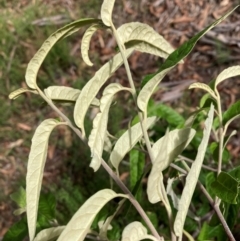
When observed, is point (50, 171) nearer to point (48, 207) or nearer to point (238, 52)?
point (238, 52)

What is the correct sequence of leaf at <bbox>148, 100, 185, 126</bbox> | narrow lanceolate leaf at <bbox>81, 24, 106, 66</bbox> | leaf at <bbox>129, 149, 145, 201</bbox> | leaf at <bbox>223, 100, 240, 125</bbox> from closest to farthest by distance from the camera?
narrow lanceolate leaf at <bbox>81, 24, 106, 66</bbox> → leaf at <bbox>223, 100, 240, 125</bbox> → leaf at <bbox>129, 149, 145, 201</bbox> → leaf at <bbox>148, 100, 185, 126</bbox>

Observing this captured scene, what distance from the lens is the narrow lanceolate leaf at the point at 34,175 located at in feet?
2.22

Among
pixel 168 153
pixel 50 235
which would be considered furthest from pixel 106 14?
pixel 50 235

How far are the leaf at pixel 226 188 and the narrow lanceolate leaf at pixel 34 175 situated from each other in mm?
297

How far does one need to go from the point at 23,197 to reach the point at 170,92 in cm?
136

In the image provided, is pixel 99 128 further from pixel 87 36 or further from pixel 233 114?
pixel 233 114

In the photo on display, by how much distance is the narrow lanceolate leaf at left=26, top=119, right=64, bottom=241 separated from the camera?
676mm

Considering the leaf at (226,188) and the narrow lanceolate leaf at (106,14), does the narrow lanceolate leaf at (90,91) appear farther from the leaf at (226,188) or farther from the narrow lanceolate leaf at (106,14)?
the leaf at (226,188)

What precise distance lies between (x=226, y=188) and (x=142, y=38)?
280 millimetres

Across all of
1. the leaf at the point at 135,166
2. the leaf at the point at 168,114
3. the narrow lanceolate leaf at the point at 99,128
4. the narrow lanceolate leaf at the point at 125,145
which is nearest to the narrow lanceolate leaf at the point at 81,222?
the narrow lanceolate leaf at the point at 99,128

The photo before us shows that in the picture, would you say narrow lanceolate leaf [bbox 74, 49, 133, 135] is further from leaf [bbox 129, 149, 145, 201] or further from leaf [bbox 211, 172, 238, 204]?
leaf [bbox 129, 149, 145, 201]

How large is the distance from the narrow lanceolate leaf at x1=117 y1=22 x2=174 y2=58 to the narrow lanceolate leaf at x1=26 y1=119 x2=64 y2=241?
184mm

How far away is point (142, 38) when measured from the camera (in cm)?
73

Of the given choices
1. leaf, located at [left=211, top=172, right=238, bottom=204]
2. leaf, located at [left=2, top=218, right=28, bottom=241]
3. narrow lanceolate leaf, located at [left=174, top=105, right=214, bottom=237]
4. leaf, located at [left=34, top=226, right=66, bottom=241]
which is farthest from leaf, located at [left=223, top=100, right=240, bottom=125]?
leaf, located at [left=2, top=218, right=28, bottom=241]
